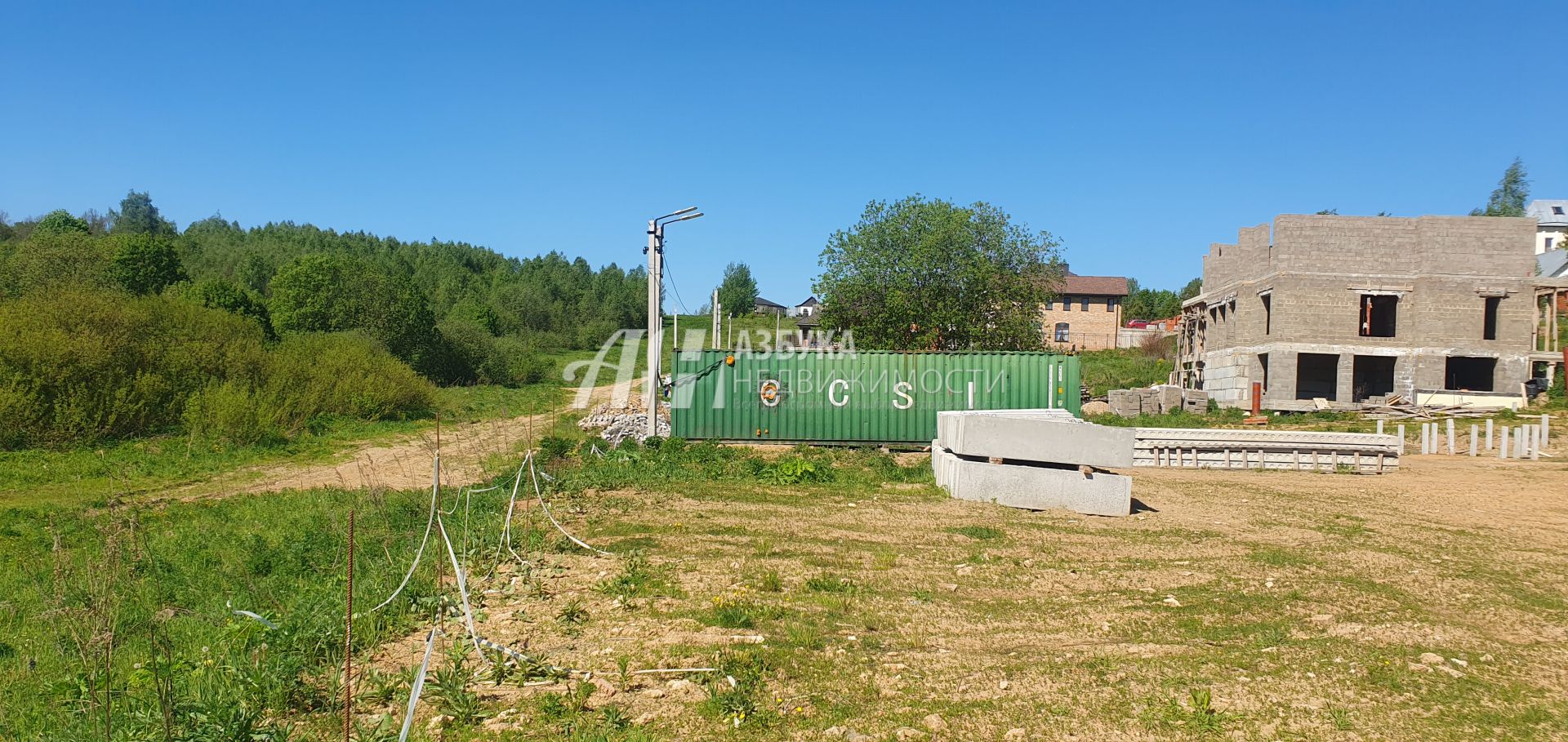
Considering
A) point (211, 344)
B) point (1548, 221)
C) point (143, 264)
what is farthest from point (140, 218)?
point (1548, 221)

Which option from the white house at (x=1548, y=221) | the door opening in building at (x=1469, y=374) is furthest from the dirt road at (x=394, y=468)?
the white house at (x=1548, y=221)

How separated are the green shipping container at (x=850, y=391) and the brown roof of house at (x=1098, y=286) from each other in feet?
138

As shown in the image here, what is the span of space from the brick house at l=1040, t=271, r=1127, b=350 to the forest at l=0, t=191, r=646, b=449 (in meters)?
35.1

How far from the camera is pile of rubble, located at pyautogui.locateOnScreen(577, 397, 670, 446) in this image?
61.5 feet

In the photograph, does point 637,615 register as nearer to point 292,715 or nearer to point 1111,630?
point 292,715

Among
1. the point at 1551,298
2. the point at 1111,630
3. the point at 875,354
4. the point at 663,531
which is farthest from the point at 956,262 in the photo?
the point at 1111,630

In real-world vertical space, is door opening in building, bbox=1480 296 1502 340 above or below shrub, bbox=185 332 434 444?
above

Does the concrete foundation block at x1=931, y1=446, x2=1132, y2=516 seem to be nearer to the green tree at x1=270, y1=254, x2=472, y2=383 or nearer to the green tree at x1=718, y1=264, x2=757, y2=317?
the green tree at x1=270, y1=254, x2=472, y2=383

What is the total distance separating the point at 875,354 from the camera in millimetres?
18219

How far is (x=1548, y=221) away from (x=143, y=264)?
96949 mm

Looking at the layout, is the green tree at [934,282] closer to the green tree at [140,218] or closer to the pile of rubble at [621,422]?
the pile of rubble at [621,422]

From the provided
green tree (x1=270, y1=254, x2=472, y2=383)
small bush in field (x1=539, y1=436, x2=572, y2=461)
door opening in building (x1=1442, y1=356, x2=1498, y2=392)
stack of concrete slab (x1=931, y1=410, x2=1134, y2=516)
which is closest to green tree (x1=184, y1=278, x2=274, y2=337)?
green tree (x1=270, y1=254, x2=472, y2=383)

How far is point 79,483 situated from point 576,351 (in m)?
58.5

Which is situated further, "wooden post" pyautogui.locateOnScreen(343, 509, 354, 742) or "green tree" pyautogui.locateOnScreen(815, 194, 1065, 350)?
"green tree" pyautogui.locateOnScreen(815, 194, 1065, 350)
